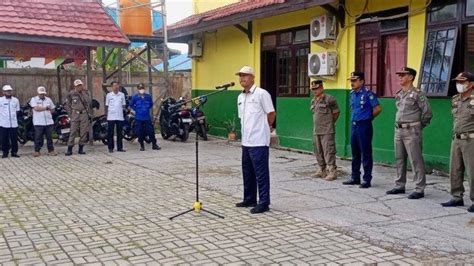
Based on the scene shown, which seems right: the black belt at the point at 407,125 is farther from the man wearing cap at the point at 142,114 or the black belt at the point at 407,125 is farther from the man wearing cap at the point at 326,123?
the man wearing cap at the point at 142,114

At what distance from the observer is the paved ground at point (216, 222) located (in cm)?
490

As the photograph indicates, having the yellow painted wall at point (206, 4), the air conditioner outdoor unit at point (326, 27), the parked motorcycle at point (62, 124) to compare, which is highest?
the yellow painted wall at point (206, 4)

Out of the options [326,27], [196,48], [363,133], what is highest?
[196,48]

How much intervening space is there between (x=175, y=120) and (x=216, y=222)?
9107 millimetres

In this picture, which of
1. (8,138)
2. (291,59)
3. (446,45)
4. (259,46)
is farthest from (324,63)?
(8,138)

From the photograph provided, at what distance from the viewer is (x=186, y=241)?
532 cm

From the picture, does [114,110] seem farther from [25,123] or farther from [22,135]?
[22,135]

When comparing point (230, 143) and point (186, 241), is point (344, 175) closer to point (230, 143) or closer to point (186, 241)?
point (186, 241)

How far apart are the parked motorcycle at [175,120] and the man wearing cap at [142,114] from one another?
1.48 meters

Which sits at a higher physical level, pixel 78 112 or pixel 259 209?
pixel 78 112

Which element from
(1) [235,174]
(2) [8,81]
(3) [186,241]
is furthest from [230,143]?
(3) [186,241]

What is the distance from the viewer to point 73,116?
40.5ft

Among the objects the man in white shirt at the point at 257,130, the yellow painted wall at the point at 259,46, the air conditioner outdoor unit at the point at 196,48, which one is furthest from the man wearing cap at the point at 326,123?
the air conditioner outdoor unit at the point at 196,48

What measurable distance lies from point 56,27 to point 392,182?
28.6 ft
